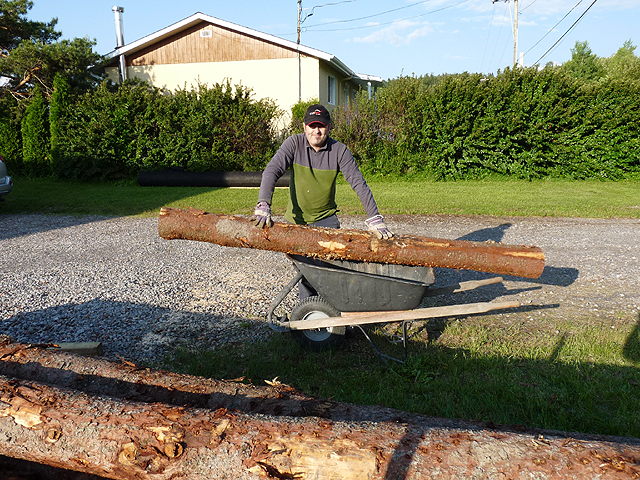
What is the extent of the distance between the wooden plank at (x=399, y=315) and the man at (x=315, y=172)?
0.65 metres

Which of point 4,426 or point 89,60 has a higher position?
point 89,60

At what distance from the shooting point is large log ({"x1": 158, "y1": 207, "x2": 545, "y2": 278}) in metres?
3.26

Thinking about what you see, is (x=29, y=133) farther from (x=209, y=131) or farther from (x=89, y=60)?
(x=209, y=131)

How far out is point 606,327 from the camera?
3.96 metres

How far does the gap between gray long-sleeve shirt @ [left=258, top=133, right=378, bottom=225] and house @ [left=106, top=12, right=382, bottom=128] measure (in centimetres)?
1685

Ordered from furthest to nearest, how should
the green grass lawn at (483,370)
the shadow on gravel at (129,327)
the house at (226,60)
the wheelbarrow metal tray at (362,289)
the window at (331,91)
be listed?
the window at (331,91)
the house at (226,60)
the shadow on gravel at (129,327)
the wheelbarrow metal tray at (362,289)
the green grass lawn at (483,370)

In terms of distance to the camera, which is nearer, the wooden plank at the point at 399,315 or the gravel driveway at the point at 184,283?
the wooden plank at the point at 399,315

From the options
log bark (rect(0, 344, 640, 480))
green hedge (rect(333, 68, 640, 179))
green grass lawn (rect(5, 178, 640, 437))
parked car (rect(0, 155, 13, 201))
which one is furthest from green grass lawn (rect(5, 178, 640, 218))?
log bark (rect(0, 344, 640, 480))

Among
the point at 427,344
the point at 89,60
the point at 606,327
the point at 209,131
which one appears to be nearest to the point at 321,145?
the point at 427,344

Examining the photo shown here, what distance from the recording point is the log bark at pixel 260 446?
1.49m

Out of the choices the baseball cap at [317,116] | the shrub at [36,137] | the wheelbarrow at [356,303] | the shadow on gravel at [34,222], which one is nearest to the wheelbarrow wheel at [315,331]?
the wheelbarrow at [356,303]

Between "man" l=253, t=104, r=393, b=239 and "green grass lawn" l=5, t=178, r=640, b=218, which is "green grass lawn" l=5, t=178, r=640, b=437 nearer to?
"man" l=253, t=104, r=393, b=239

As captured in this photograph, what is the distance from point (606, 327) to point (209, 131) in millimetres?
14109

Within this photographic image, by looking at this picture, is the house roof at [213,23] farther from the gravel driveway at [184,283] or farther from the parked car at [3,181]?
the gravel driveway at [184,283]
